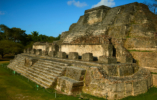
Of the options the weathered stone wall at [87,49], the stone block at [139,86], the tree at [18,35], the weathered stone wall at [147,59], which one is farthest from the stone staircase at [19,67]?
the tree at [18,35]

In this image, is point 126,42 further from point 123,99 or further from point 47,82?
point 47,82

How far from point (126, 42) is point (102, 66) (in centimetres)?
502

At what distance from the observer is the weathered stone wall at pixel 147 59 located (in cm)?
763

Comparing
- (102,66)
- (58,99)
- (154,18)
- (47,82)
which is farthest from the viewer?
(154,18)

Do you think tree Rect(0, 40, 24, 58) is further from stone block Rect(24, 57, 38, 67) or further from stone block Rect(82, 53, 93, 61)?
stone block Rect(82, 53, 93, 61)

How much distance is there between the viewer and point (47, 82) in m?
6.86

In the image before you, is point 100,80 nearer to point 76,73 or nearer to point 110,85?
point 110,85

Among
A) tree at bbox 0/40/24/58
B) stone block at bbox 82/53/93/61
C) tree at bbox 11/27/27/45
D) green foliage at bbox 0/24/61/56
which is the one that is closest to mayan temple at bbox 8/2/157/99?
stone block at bbox 82/53/93/61

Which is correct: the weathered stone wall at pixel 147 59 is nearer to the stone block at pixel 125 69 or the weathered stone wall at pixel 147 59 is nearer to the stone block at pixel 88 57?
the stone block at pixel 125 69

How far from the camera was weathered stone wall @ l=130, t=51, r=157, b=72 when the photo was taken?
300 inches

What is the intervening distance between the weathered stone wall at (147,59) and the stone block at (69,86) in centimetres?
471

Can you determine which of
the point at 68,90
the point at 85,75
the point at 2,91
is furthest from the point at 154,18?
the point at 2,91

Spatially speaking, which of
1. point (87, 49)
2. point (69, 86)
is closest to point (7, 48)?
point (87, 49)

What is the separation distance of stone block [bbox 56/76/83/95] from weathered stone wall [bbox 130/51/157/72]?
4711 millimetres
